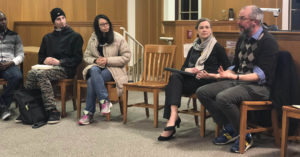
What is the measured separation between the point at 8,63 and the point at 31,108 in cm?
66

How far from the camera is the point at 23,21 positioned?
6148 mm

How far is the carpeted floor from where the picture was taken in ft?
10.9

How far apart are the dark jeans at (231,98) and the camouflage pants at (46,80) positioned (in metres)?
1.69

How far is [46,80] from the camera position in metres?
4.44

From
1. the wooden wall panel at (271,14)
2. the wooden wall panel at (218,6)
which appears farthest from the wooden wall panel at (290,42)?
the wooden wall panel at (218,6)

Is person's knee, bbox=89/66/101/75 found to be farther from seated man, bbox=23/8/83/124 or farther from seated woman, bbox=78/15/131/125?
seated man, bbox=23/8/83/124

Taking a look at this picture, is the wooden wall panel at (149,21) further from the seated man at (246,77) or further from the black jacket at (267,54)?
the black jacket at (267,54)

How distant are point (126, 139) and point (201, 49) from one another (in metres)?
1.04

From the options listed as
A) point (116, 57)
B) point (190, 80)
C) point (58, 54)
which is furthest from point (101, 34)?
point (190, 80)

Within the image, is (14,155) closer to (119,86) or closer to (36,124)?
(36,124)

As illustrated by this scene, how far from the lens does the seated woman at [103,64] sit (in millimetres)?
4305

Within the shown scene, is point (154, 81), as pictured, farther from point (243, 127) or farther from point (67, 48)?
point (243, 127)

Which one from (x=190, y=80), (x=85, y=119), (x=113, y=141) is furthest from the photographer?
(x=85, y=119)

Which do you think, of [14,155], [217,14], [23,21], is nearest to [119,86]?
[14,155]
